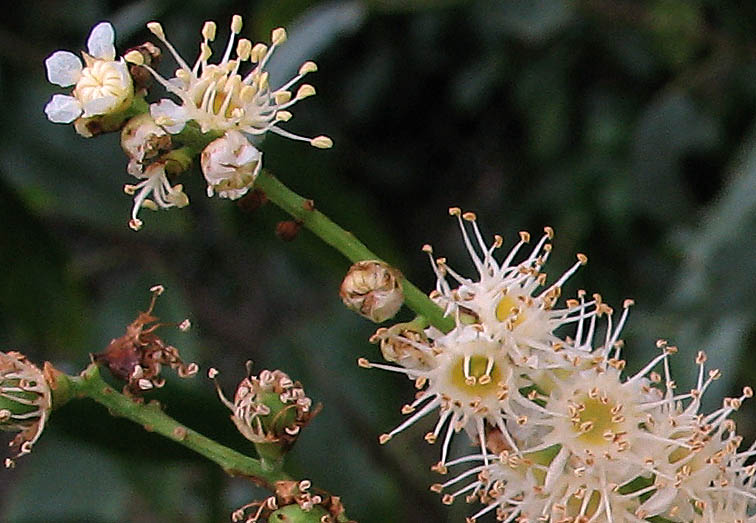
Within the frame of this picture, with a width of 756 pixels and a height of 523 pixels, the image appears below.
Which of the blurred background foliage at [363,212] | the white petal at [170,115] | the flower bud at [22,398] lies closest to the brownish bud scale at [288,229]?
the white petal at [170,115]

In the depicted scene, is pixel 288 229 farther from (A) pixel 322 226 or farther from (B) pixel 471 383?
(B) pixel 471 383

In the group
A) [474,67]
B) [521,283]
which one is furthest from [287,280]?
[521,283]

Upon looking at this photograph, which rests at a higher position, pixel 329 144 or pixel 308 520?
pixel 329 144

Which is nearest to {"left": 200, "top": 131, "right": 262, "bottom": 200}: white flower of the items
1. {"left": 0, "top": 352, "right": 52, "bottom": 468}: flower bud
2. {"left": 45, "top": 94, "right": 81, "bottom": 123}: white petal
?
{"left": 45, "top": 94, "right": 81, "bottom": 123}: white petal

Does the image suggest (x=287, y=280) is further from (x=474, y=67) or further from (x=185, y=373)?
(x=185, y=373)

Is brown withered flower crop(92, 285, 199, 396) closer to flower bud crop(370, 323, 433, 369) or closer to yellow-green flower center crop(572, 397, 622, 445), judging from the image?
flower bud crop(370, 323, 433, 369)
